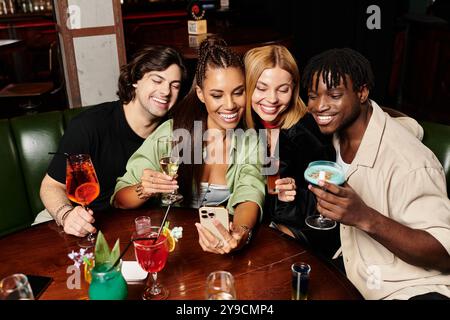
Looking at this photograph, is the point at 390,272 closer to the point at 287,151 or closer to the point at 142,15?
the point at 287,151

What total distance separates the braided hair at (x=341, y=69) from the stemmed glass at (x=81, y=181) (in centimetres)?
99

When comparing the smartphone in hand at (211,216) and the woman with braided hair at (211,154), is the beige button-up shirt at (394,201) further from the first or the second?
the smartphone in hand at (211,216)

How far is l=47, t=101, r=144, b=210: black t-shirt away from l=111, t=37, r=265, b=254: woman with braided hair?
0.17m

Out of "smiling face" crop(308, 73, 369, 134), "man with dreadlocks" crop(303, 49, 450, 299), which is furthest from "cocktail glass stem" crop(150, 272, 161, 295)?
"smiling face" crop(308, 73, 369, 134)

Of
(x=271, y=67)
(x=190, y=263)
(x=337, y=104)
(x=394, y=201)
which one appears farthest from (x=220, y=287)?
(x=271, y=67)

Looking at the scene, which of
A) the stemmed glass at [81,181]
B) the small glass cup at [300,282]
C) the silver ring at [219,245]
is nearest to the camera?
the small glass cup at [300,282]

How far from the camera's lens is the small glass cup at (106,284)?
1.25m

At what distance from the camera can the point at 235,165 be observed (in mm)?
2221

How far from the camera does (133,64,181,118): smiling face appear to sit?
227cm

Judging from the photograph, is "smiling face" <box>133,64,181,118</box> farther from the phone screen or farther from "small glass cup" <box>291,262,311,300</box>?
"small glass cup" <box>291,262,311,300</box>

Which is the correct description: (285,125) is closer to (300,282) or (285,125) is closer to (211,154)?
(211,154)

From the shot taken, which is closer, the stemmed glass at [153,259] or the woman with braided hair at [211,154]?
the stemmed glass at [153,259]

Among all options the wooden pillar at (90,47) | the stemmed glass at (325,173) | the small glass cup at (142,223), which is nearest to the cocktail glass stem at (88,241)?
the small glass cup at (142,223)
